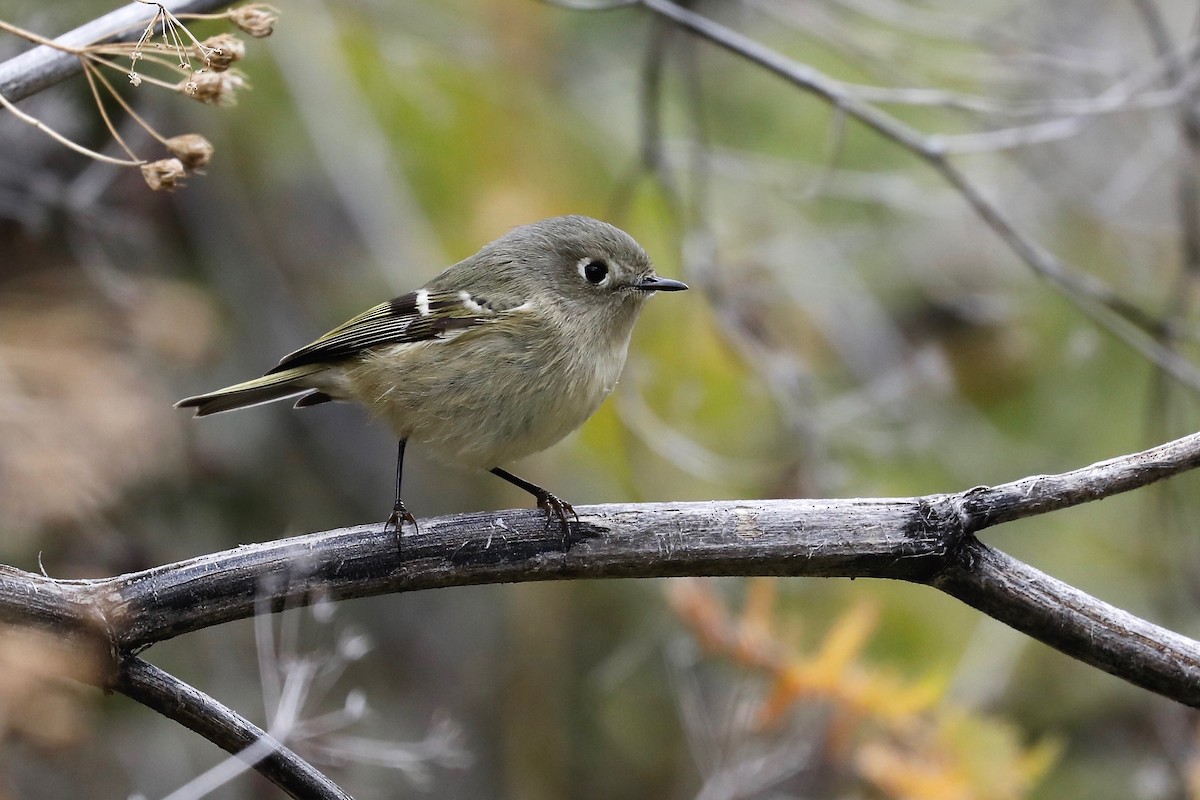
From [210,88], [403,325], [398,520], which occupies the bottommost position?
[398,520]

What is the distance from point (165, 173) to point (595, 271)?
1.67 metres

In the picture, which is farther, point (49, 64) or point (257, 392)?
point (257, 392)

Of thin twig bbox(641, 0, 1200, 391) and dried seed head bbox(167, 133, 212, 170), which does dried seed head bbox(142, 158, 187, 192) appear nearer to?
dried seed head bbox(167, 133, 212, 170)

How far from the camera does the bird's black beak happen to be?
10.6 ft

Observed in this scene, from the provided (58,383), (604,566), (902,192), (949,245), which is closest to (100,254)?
(58,383)

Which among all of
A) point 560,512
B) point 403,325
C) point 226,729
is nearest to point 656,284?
point 403,325

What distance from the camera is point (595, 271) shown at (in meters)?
3.33

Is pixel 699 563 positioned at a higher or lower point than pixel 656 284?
lower

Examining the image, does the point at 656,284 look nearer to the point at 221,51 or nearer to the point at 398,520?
the point at 398,520

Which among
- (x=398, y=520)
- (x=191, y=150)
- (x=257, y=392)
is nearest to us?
(x=191, y=150)

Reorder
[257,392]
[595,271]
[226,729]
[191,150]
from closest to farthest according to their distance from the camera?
[191,150] < [226,729] < [257,392] < [595,271]

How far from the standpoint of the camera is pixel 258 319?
5023 millimetres

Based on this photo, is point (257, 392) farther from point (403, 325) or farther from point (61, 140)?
point (61, 140)

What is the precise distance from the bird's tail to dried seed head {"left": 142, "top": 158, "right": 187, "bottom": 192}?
1.32 meters
